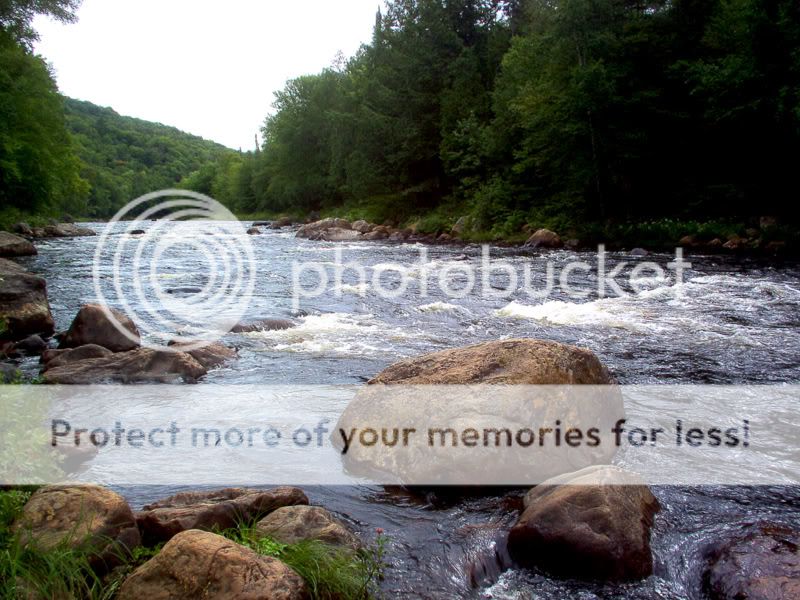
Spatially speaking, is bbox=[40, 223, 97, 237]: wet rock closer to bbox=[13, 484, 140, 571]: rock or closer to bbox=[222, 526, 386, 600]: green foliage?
bbox=[13, 484, 140, 571]: rock

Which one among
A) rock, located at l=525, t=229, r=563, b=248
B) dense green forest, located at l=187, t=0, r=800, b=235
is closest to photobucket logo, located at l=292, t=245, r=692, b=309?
rock, located at l=525, t=229, r=563, b=248

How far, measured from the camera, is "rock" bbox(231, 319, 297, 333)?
914 cm

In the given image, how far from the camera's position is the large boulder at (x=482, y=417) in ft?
13.7

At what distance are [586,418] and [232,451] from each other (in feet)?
9.45

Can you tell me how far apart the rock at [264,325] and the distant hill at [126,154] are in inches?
3095

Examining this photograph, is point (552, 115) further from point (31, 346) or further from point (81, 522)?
point (81, 522)

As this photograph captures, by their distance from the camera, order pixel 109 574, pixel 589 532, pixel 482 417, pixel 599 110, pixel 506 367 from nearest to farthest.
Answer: pixel 109 574 → pixel 589 532 → pixel 482 417 → pixel 506 367 → pixel 599 110

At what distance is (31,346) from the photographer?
8.04 metres

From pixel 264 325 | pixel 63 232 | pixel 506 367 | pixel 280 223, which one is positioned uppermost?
pixel 280 223

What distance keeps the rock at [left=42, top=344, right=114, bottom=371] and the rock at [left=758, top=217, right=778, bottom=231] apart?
2034cm

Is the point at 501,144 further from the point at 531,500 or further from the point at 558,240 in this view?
the point at 531,500

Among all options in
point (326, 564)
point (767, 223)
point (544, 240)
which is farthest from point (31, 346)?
point (767, 223)

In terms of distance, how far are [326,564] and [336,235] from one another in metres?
29.4

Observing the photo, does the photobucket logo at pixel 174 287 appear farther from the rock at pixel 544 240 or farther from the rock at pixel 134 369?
the rock at pixel 544 240
